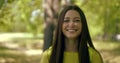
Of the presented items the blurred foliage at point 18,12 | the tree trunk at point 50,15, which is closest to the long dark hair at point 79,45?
the blurred foliage at point 18,12

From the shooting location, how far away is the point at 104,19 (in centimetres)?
1744

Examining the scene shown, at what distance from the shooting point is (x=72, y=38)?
2469 millimetres

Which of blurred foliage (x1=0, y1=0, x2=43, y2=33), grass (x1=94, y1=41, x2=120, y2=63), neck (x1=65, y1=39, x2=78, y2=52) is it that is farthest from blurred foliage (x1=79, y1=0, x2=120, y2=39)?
neck (x1=65, y1=39, x2=78, y2=52)

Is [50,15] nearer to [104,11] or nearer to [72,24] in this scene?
[72,24]

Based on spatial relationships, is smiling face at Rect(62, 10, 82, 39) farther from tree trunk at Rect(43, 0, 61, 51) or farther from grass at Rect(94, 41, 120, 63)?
grass at Rect(94, 41, 120, 63)

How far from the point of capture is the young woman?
242 cm

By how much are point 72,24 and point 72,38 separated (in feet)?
0.37

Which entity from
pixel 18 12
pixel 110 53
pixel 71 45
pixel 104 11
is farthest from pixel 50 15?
pixel 110 53

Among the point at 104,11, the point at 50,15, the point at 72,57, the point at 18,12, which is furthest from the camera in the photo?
the point at 104,11

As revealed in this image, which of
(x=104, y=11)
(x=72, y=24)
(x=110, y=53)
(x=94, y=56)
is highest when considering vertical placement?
(x=72, y=24)

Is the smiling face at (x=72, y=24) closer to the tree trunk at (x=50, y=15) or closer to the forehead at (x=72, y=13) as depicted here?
the forehead at (x=72, y=13)

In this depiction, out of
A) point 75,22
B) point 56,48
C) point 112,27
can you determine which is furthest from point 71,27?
point 112,27

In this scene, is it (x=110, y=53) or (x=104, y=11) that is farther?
(x=110, y=53)

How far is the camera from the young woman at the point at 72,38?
2.42 metres
